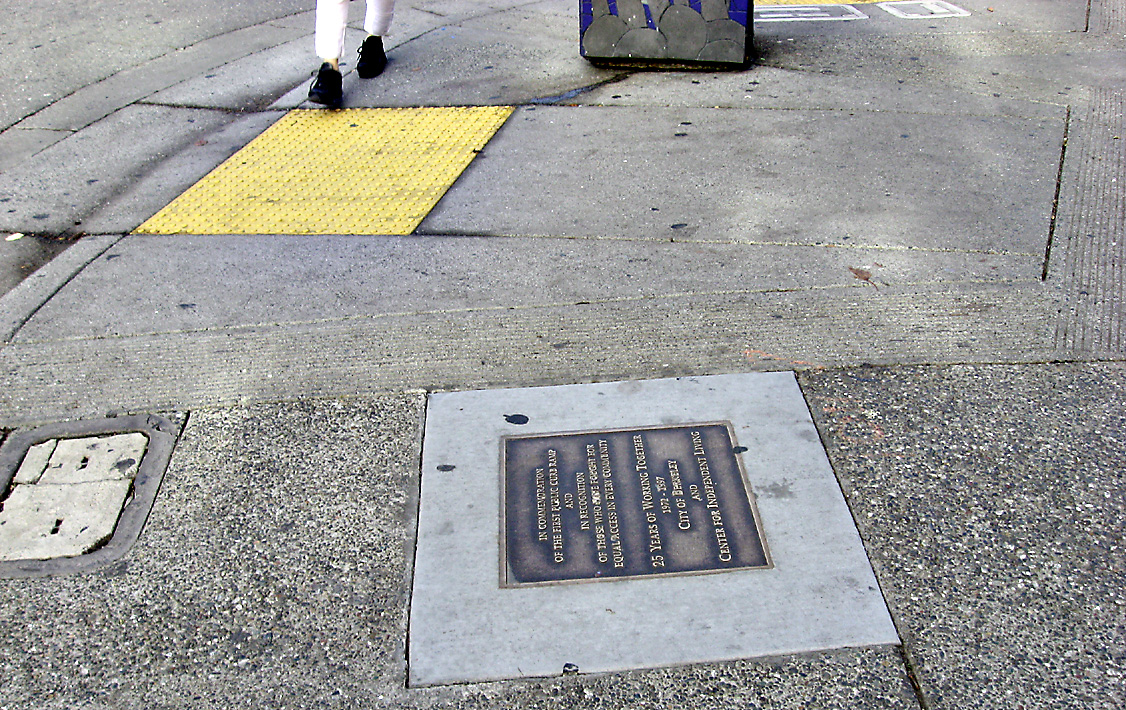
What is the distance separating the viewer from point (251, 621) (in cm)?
245

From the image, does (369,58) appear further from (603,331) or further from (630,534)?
(630,534)

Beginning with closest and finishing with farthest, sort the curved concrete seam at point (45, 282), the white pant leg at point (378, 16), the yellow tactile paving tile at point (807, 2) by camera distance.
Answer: the curved concrete seam at point (45, 282) → the white pant leg at point (378, 16) → the yellow tactile paving tile at point (807, 2)

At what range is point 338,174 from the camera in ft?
16.3

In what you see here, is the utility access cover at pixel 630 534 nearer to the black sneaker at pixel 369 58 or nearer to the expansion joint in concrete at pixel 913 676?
the expansion joint in concrete at pixel 913 676

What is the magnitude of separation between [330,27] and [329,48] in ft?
0.42

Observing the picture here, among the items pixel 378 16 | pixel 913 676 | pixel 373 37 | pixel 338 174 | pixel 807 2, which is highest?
pixel 807 2

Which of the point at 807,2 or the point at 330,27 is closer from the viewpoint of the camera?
the point at 330,27

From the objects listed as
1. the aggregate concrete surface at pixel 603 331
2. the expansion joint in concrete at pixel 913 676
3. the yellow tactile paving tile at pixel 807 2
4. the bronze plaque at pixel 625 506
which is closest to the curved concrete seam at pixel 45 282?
the aggregate concrete surface at pixel 603 331

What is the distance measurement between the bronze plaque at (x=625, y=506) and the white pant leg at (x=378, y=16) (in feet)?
14.1

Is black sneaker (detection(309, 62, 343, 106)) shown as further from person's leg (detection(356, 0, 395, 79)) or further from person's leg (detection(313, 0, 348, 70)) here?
person's leg (detection(356, 0, 395, 79))

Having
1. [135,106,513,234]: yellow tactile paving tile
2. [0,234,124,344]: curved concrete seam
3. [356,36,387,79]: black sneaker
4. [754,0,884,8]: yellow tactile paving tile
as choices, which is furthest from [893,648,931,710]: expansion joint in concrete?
[754,0,884,8]: yellow tactile paving tile

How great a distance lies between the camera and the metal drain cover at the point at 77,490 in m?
2.69

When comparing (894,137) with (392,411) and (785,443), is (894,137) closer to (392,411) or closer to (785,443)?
(785,443)

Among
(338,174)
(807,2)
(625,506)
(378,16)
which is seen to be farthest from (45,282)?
(807,2)
